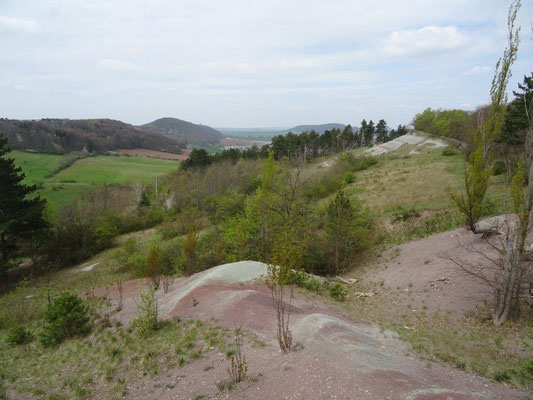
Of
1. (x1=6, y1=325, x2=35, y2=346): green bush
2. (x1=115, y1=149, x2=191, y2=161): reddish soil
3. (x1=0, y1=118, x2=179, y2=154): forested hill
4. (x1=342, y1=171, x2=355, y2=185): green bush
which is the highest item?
(x1=0, y1=118, x2=179, y2=154): forested hill

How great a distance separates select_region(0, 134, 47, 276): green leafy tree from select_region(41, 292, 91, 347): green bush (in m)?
16.6

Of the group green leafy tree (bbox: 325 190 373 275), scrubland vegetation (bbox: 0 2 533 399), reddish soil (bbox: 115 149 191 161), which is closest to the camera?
scrubland vegetation (bbox: 0 2 533 399)

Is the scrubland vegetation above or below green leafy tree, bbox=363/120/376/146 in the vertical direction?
below

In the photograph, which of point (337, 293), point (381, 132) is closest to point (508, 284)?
point (337, 293)

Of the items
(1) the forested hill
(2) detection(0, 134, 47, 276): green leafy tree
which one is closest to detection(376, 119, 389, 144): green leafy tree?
(1) the forested hill

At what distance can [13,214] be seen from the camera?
26.2m

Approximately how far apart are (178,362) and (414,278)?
1207 centimetres

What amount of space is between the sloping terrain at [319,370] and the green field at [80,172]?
2131 inches

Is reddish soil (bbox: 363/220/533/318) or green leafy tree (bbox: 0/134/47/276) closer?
reddish soil (bbox: 363/220/533/318)

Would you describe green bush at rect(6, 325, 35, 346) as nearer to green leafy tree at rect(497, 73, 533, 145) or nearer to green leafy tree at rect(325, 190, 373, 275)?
green leafy tree at rect(325, 190, 373, 275)

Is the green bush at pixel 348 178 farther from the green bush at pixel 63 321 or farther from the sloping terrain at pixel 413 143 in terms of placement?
the green bush at pixel 63 321

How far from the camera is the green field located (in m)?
59.0

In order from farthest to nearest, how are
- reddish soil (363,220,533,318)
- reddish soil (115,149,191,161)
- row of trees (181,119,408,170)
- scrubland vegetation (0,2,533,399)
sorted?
reddish soil (115,149,191,161) → row of trees (181,119,408,170) → reddish soil (363,220,533,318) → scrubland vegetation (0,2,533,399)

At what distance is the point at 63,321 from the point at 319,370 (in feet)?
35.6
